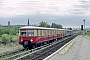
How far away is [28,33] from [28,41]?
95 cm

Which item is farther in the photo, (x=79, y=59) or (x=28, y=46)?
(x=28, y=46)

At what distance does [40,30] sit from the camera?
28.2m

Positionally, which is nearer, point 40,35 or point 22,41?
point 22,41

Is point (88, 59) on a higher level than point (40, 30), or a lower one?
lower

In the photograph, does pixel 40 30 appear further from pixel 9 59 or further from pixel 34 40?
pixel 9 59

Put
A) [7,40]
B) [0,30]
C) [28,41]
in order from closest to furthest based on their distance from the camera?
[28,41], [7,40], [0,30]

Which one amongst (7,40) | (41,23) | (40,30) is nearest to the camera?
(40,30)

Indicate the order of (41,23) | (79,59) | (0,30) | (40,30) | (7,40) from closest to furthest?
(79,59) → (40,30) → (7,40) → (0,30) → (41,23)

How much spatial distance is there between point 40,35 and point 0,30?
27363mm

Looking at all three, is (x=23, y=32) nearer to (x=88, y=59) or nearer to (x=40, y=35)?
(x=40, y=35)

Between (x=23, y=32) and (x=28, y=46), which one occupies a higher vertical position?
(x=23, y=32)

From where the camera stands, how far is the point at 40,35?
28281 mm

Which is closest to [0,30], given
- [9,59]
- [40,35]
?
[40,35]

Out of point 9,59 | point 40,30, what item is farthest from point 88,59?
point 40,30
